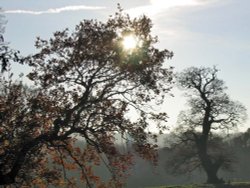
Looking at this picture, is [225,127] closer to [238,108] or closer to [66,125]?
[238,108]

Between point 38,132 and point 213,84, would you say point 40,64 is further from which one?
point 213,84

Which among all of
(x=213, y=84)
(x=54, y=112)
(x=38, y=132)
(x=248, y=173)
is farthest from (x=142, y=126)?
(x=248, y=173)

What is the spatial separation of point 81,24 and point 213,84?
38.0 metres

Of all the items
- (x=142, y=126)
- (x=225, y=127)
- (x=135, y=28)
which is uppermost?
(x=225, y=127)

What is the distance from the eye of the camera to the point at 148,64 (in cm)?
1939

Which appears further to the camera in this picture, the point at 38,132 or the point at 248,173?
the point at 248,173

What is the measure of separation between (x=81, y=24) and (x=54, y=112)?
4089 millimetres

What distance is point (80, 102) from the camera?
18875mm

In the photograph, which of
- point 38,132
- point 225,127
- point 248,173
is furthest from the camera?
point 248,173

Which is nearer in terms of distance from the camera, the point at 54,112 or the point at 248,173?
the point at 54,112

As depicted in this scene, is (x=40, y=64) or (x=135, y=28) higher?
(x=135, y=28)

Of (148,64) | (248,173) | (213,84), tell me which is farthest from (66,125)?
(248,173)

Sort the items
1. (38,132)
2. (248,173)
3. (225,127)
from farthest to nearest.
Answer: (248,173) → (225,127) → (38,132)

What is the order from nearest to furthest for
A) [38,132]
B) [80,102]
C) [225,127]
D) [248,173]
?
[80,102]
[38,132]
[225,127]
[248,173]
